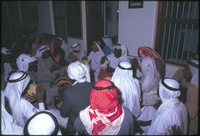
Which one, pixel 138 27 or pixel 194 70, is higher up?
pixel 138 27

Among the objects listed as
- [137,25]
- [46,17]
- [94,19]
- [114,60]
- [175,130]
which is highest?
[46,17]

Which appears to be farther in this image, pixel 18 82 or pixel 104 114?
Result: pixel 18 82

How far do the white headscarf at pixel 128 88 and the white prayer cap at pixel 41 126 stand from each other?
1.41 meters

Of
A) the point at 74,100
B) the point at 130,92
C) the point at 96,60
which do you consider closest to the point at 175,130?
the point at 130,92

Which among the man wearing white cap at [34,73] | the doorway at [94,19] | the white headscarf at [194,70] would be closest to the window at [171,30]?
the white headscarf at [194,70]

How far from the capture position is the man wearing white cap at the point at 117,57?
3.90 metres

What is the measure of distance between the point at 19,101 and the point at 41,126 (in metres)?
1.05

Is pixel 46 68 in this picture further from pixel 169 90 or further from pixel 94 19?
pixel 169 90

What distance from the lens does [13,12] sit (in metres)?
10.7

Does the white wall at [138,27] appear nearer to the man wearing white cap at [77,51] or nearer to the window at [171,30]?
the window at [171,30]

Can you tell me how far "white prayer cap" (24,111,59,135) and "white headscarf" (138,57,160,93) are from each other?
6.91ft

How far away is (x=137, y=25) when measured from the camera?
3807 millimetres

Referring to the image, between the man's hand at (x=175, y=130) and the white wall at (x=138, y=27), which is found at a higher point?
the white wall at (x=138, y=27)

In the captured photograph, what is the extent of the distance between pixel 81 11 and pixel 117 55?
8.42 ft
